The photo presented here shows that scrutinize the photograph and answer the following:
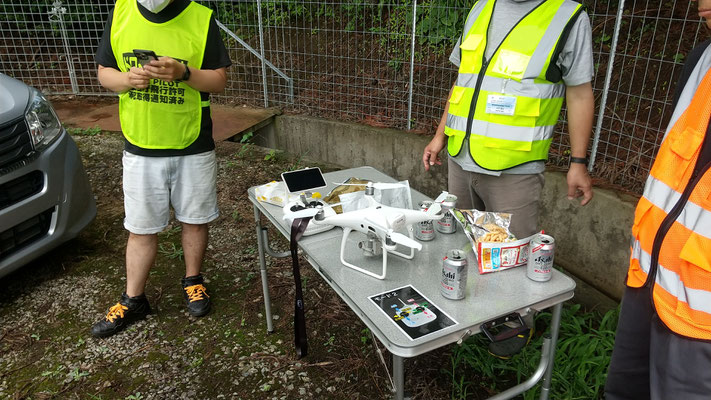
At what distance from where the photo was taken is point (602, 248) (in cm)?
301

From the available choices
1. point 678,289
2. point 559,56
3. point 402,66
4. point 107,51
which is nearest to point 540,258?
point 678,289

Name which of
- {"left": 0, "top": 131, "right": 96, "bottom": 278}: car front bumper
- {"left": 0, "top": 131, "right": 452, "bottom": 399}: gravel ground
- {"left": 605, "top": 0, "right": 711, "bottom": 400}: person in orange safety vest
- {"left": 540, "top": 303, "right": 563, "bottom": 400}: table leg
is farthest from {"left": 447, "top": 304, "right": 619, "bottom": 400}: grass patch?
{"left": 0, "top": 131, "right": 96, "bottom": 278}: car front bumper

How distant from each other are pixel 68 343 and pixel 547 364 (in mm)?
2463

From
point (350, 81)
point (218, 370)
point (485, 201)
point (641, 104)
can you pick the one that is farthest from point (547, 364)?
point (350, 81)

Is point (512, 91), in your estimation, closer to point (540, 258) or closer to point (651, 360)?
point (540, 258)

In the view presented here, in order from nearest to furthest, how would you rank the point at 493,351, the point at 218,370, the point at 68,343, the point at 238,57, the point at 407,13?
1. the point at 493,351
2. the point at 218,370
3. the point at 68,343
4. the point at 407,13
5. the point at 238,57

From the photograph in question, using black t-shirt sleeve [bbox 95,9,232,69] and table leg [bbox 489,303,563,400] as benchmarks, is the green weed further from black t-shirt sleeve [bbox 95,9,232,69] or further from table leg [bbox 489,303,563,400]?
table leg [bbox 489,303,563,400]

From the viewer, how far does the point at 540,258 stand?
1.52 metres

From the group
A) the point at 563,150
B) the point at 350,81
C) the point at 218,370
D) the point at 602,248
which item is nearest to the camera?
the point at 218,370

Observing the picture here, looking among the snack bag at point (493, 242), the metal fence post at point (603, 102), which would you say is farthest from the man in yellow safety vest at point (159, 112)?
the metal fence post at point (603, 102)

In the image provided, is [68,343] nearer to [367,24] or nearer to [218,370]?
[218,370]

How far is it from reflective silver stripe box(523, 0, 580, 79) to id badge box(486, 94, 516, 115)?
12 cm

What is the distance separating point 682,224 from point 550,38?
3.18ft

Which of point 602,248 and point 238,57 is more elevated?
point 238,57
